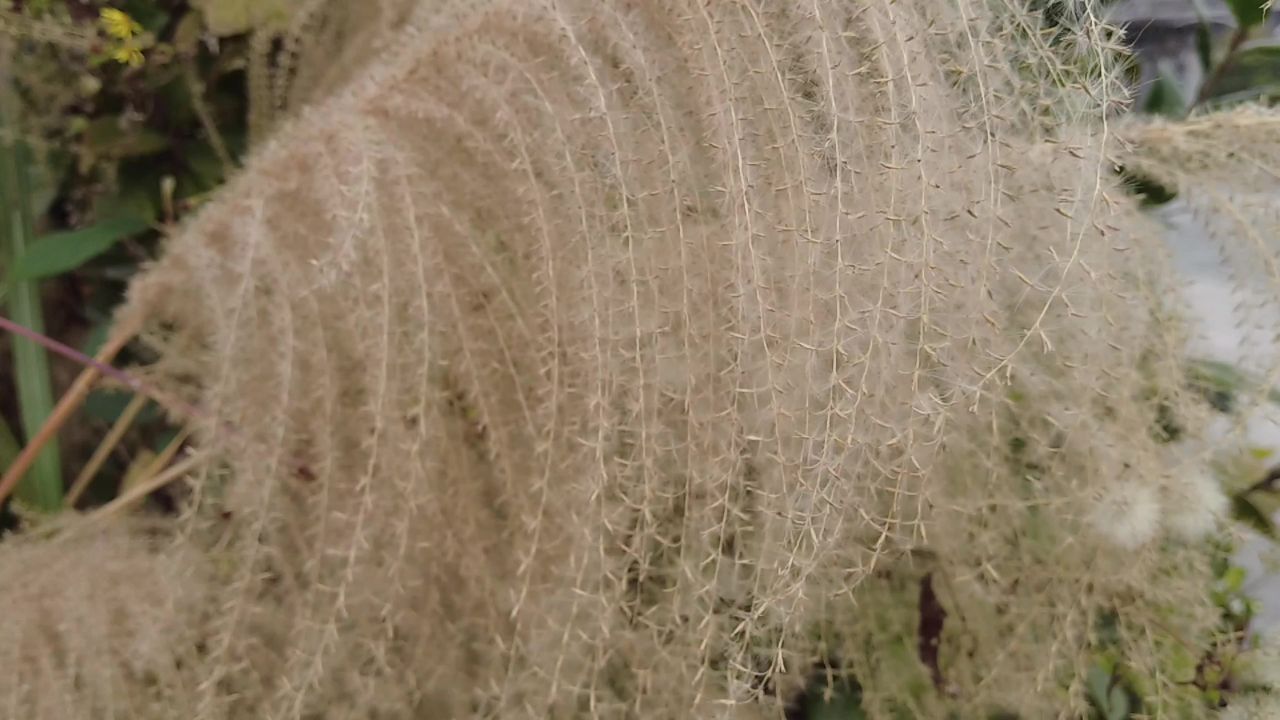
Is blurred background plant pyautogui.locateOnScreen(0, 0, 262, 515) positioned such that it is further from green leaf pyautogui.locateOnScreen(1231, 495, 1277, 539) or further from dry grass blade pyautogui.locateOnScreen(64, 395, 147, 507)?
green leaf pyautogui.locateOnScreen(1231, 495, 1277, 539)

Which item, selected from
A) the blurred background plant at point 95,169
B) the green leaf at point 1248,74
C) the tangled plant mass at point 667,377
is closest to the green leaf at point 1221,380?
the tangled plant mass at point 667,377

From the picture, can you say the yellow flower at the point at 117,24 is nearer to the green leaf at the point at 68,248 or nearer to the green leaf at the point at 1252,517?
the green leaf at the point at 68,248

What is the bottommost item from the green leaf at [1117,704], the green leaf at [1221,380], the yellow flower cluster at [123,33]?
the green leaf at [1117,704]

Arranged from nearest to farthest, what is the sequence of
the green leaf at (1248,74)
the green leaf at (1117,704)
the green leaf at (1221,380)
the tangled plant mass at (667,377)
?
the tangled plant mass at (667,377) → the green leaf at (1221,380) → the green leaf at (1117,704) → the green leaf at (1248,74)

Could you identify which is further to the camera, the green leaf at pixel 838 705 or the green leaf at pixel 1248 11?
the green leaf at pixel 1248 11

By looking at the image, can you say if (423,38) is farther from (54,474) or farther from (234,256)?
(54,474)

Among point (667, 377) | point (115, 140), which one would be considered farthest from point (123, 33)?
point (667, 377)

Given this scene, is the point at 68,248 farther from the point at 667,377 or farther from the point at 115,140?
the point at 667,377
